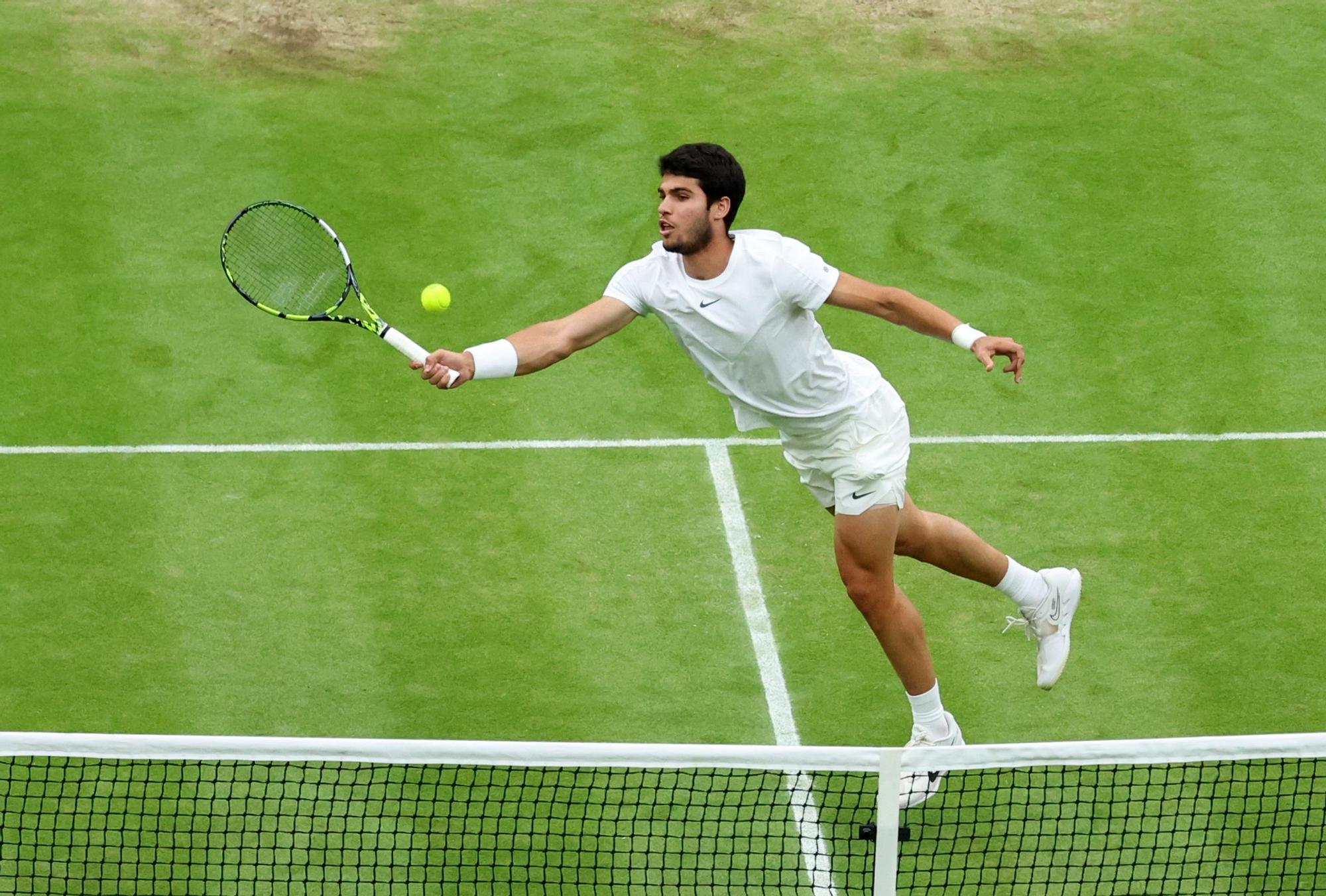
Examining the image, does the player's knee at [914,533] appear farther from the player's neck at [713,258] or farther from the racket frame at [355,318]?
the racket frame at [355,318]

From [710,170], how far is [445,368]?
1183 millimetres

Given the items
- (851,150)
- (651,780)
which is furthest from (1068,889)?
(851,150)

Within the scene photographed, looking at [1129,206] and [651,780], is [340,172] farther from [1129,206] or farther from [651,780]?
[651,780]

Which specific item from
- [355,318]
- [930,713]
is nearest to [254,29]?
[355,318]

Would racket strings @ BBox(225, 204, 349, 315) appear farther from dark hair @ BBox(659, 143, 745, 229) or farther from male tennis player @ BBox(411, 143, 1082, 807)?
dark hair @ BBox(659, 143, 745, 229)

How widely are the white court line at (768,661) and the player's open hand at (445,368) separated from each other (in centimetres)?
184

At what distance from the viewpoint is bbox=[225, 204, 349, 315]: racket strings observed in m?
8.64

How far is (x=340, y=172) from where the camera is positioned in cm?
1237

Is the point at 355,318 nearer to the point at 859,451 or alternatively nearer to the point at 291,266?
the point at 291,266

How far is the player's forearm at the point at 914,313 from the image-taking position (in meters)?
7.03

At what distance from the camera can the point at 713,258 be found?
7.02 meters

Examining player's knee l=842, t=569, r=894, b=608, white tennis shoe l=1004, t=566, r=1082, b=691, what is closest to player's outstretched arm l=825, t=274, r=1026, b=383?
player's knee l=842, t=569, r=894, b=608

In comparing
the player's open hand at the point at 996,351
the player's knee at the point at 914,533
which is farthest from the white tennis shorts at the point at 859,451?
the player's open hand at the point at 996,351

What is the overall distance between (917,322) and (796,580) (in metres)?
2.26
